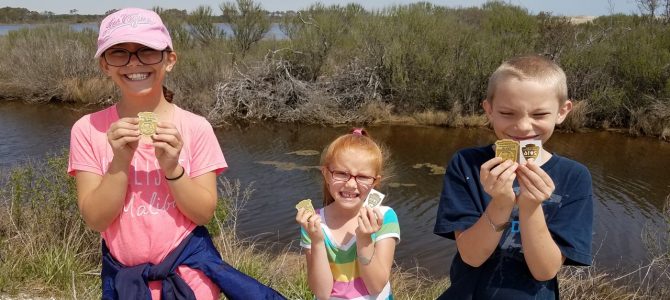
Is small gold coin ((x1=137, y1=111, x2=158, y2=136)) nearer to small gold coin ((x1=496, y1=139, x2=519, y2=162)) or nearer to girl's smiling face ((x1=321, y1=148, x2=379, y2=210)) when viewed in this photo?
girl's smiling face ((x1=321, y1=148, x2=379, y2=210))

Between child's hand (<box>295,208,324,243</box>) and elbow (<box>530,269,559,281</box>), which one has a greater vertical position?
child's hand (<box>295,208,324,243</box>)

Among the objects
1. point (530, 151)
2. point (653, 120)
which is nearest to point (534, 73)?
point (530, 151)

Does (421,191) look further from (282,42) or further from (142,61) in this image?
(282,42)

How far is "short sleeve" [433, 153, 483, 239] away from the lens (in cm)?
195

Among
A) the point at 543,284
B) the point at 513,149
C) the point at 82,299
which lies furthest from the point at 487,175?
the point at 82,299

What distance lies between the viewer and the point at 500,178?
1716mm

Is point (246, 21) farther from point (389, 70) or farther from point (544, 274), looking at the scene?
point (544, 274)

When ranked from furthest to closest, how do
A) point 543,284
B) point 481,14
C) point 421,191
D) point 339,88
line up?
1. point 481,14
2. point 339,88
3. point 421,191
4. point 543,284

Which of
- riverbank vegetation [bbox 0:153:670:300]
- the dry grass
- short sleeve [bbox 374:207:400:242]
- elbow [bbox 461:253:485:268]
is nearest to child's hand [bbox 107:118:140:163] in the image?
short sleeve [bbox 374:207:400:242]

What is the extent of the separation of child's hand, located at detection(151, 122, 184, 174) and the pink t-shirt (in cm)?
16

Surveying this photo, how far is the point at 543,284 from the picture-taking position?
193cm

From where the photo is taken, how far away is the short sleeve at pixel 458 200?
A: 1.95 metres

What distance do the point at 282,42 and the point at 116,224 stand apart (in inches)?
795

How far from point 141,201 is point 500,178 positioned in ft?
4.34
